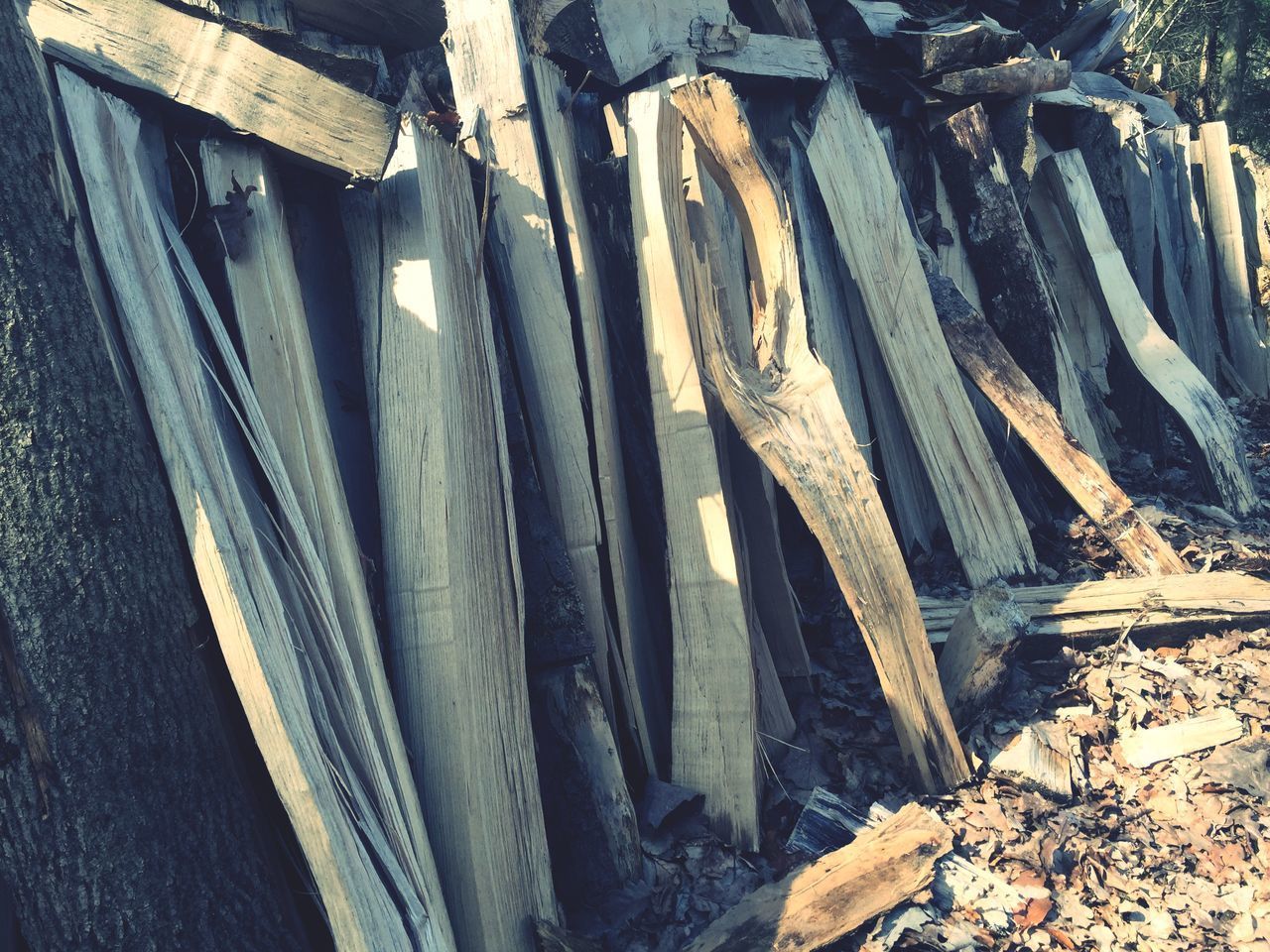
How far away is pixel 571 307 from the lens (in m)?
2.84

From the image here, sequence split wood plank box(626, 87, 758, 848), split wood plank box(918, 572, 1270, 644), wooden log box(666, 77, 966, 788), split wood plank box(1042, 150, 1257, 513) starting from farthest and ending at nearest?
split wood plank box(1042, 150, 1257, 513), split wood plank box(918, 572, 1270, 644), wooden log box(666, 77, 966, 788), split wood plank box(626, 87, 758, 848)

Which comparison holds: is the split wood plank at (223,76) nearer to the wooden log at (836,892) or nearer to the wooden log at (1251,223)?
the wooden log at (836,892)

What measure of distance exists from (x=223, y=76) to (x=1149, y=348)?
4.09 m

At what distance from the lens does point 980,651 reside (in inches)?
106

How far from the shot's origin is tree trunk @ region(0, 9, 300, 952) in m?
1.46

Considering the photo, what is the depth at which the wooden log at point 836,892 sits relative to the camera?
204cm

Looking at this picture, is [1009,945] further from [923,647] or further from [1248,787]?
[1248,787]

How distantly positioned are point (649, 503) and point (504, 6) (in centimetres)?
166

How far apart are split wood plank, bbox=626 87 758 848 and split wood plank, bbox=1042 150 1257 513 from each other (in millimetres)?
2631

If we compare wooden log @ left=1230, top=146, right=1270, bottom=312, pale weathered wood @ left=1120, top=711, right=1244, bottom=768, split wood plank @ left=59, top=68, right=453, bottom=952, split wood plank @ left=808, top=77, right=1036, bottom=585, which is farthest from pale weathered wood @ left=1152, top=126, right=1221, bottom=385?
split wood plank @ left=59, top=68, right=453, bottom=952

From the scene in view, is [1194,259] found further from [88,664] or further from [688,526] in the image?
[88,664]

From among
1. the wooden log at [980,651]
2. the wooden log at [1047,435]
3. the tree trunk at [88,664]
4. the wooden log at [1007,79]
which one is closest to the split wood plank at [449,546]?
the tree trunk at [88,664]

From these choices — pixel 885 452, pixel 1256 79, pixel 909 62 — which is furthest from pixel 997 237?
pixel 1256 79

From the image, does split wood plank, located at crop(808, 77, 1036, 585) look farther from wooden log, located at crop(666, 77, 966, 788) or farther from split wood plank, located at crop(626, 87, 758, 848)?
split wood plank, located at crop(626, 87, 758, 848)
